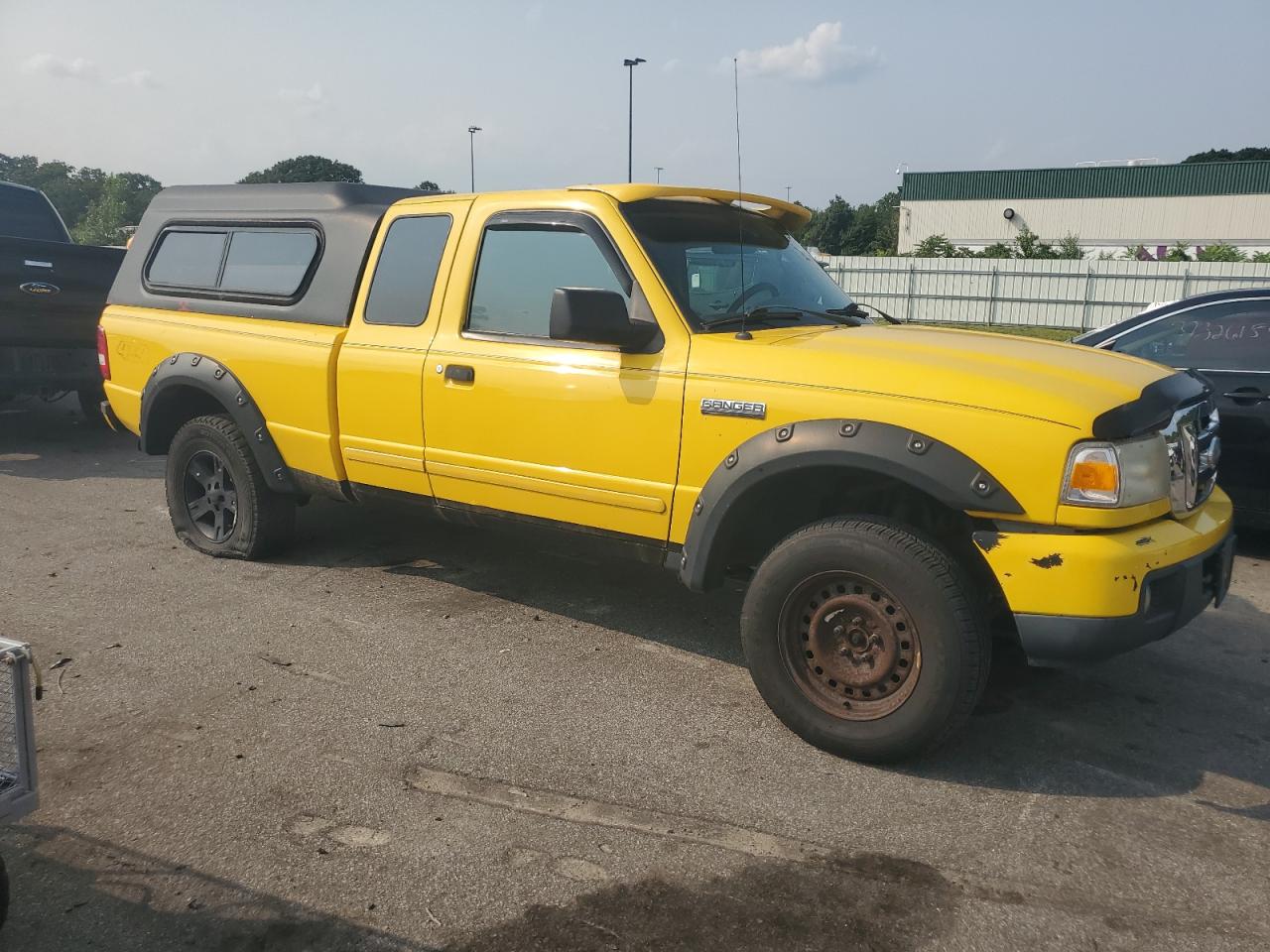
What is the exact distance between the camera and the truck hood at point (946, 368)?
3.12m

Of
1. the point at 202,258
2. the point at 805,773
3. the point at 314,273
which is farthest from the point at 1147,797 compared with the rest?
the point at 202,258

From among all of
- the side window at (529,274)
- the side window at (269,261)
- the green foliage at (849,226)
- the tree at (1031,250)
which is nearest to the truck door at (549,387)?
the side window at (529,274)

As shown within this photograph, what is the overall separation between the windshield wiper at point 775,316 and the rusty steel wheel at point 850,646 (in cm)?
111

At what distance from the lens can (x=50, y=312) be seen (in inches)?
314

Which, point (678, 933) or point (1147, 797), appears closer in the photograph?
point (678, 933)

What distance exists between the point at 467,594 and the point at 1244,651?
11.7ft

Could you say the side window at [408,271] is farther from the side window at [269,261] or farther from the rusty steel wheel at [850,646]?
the rusty steel wheel at [850,646]

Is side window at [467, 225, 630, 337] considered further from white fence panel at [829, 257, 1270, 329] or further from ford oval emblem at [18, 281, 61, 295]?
white fence panel at [829, 257, 1270, 329]

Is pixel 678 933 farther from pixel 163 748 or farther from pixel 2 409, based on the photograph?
pixel 2 409

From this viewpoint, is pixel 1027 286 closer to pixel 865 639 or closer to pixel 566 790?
pixel 865 639

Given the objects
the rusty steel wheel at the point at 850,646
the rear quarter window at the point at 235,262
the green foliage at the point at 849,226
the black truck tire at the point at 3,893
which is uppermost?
the green foliage at the point at 849,226

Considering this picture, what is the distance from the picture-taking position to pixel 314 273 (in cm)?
500

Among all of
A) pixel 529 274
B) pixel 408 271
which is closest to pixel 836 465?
pixel 529 274

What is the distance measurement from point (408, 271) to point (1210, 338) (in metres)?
4.65
